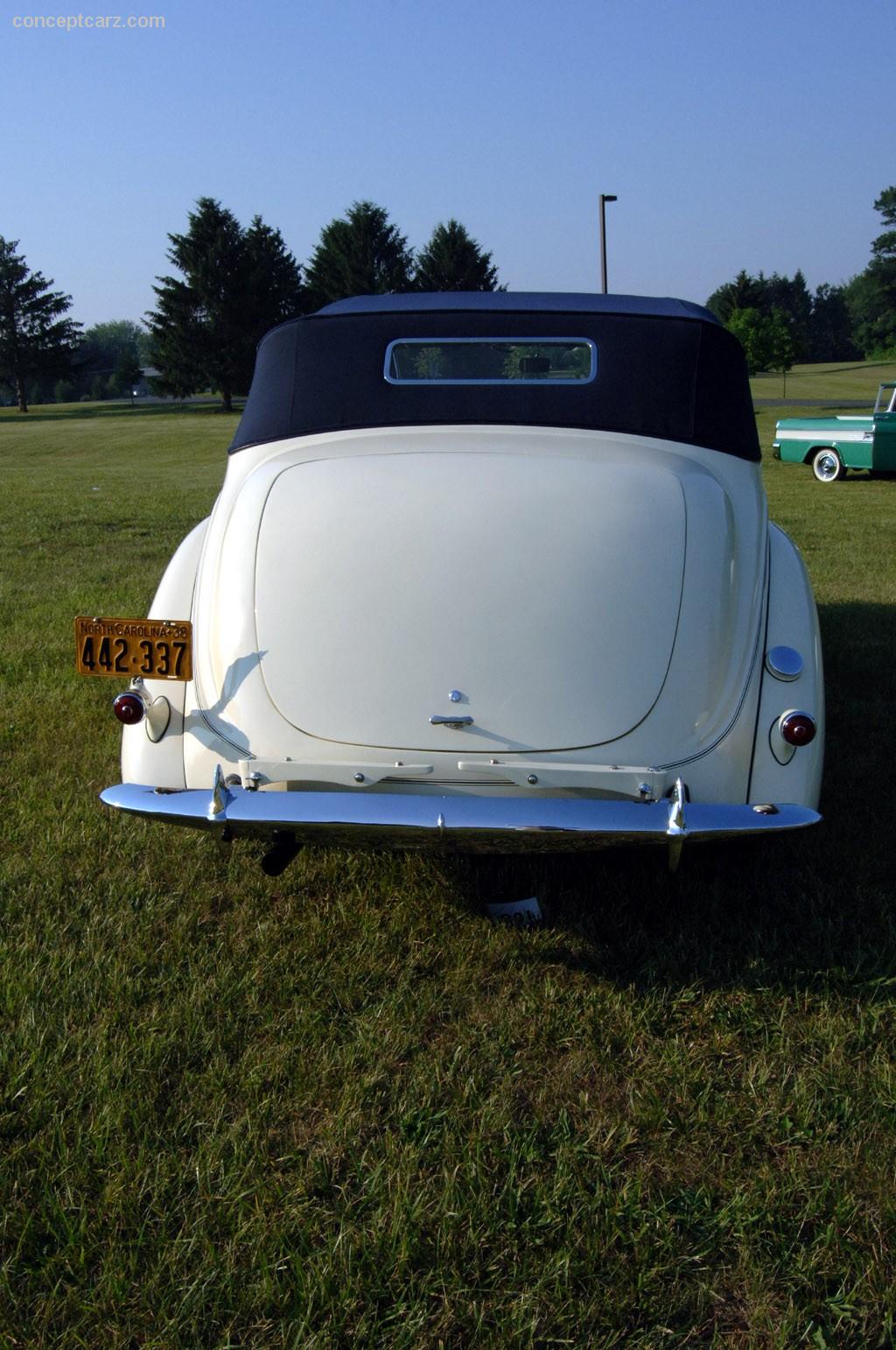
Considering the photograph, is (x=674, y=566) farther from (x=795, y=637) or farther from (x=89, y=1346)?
(x=89, y=1346)


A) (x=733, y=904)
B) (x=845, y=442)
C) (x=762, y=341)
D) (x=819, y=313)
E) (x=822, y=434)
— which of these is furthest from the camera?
(x=819, y=313)

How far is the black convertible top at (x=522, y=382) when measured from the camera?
3.30 meters

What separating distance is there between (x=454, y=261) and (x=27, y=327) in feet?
82.5

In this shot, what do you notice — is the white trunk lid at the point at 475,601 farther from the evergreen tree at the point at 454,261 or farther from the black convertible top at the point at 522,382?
the evergreen tree at the point at 454,261

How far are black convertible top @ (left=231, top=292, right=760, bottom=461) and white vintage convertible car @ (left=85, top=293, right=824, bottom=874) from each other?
12 mm

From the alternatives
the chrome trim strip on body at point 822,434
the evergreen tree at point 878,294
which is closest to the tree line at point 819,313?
the evergreen tree at point 878,294

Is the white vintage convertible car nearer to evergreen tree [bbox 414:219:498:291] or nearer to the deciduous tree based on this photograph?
the deciduous tree

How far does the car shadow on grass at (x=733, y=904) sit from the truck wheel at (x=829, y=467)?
13652 millimetres

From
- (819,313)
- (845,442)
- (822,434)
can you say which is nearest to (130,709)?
(845,442)

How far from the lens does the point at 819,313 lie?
306ft

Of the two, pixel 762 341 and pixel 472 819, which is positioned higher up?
pixel 762 341

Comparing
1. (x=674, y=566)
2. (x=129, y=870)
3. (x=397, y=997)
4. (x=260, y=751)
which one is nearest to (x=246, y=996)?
(x=397, y=997)

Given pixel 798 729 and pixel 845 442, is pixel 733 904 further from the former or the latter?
pixel 845 442

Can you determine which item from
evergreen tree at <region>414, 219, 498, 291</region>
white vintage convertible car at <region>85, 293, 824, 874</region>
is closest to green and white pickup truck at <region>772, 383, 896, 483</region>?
white vintage convertible car at <region>85, 293, 824, 874</region>
